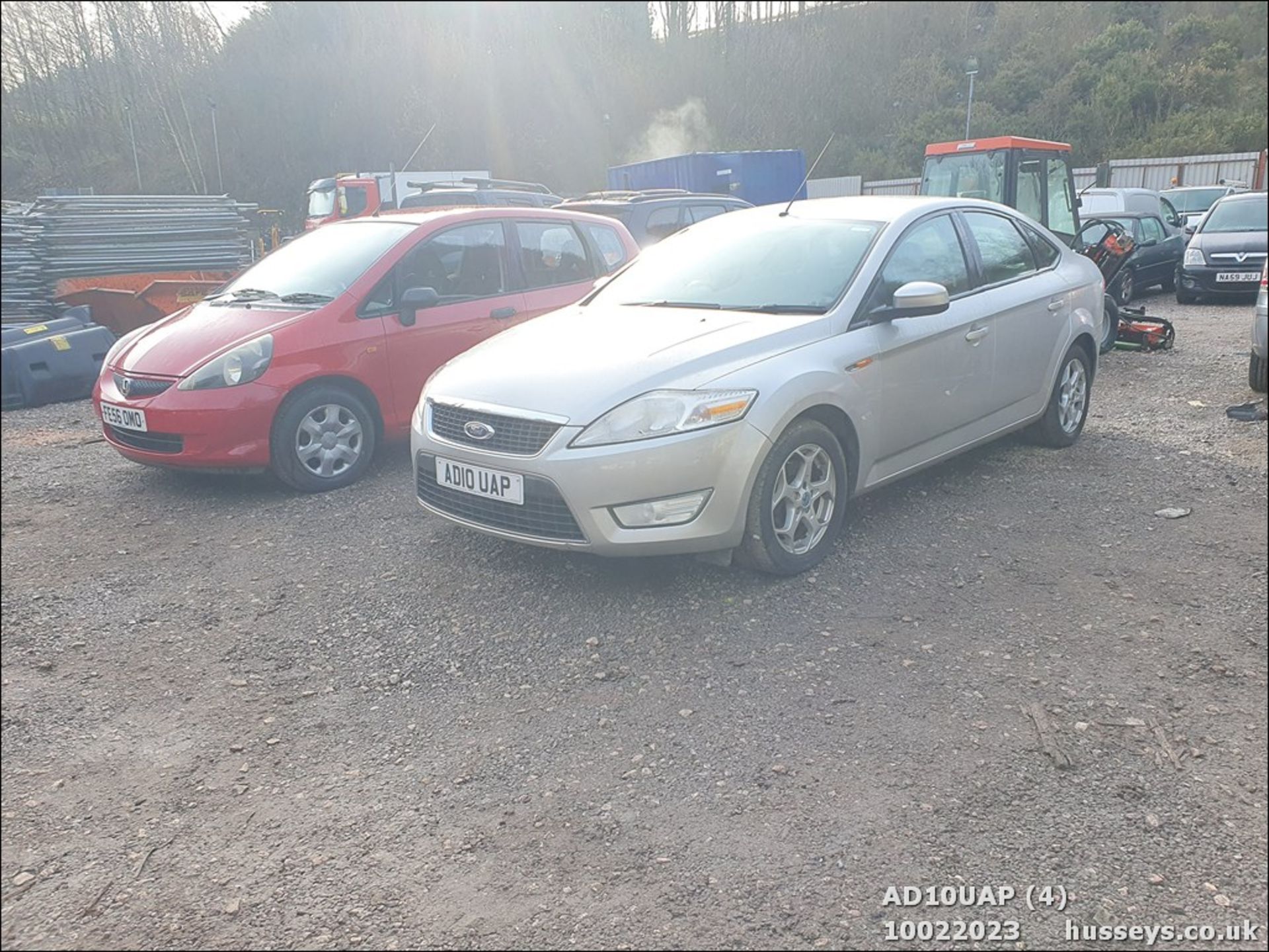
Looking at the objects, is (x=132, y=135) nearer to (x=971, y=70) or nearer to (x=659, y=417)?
(x=659, y=417)

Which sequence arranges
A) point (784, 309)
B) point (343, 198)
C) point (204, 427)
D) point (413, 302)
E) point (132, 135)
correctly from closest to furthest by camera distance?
point (784, 309) → point (204, 427) → point (413, 302) → point (132, 135) → point (343, 198)

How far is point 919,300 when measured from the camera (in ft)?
13.1

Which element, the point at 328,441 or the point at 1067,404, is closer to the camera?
the point at 328,441

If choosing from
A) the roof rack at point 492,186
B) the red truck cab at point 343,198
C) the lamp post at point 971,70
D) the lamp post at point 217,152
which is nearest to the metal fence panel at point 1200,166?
the lamp post at point 971,70

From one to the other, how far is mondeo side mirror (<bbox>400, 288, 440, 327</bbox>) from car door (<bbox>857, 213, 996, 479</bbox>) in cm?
267

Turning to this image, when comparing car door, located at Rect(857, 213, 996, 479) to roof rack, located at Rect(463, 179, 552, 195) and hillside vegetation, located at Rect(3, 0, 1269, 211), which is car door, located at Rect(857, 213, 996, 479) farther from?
roof rack, located at Rect(463, 179, 552, 195)

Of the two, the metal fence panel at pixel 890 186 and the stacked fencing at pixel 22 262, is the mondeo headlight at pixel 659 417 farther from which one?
the stacked fencing at pixel 22 262

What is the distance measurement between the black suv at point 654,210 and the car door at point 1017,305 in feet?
15.3

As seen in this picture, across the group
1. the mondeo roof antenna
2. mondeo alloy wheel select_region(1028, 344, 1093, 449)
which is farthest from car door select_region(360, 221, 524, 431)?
mondeo alloy wheel select_region(1028, 344, 1093, 449)

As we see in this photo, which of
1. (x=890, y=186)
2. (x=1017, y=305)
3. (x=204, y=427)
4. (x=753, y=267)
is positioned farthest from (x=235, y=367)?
(x=890, y=186)

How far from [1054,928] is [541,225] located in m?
5.39

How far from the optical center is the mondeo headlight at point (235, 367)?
4.92 metres

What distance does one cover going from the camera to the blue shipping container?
628 inches

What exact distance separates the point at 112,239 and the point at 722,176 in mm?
10630
